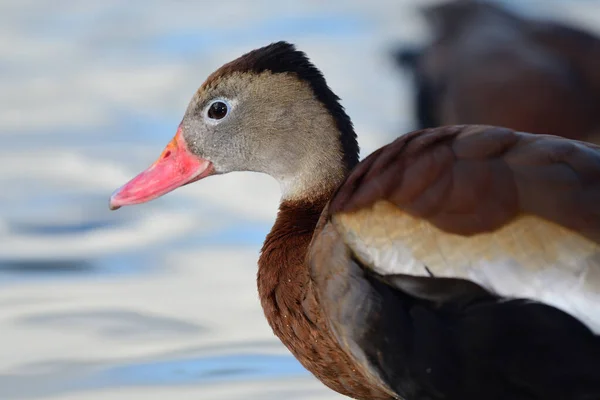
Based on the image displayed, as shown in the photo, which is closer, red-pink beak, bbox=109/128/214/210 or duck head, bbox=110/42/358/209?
duck head, bbox=110/42/358/209

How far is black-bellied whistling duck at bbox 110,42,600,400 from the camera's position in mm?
4074

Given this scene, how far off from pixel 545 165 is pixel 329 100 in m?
1.11

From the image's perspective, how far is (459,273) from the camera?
414 cm

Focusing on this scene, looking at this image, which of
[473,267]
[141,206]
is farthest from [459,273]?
[141,206]

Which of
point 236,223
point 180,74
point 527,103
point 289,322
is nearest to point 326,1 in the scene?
point 180,74

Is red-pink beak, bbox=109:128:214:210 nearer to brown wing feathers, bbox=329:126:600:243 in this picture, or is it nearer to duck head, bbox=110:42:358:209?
duck head, bbox=110:42:358:209

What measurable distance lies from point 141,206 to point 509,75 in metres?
2.57

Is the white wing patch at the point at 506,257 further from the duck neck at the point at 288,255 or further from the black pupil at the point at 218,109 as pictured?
the black pupil at the point at 218,109

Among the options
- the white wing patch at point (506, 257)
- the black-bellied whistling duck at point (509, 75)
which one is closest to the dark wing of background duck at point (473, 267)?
the white wing patch at point (506, 257)

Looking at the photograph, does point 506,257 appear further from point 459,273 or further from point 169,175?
point 169,175

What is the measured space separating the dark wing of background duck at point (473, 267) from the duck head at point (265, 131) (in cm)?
63

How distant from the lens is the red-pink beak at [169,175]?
5.28 metres

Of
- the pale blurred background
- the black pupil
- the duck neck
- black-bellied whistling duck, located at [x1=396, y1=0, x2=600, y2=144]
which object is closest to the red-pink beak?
the black pupil

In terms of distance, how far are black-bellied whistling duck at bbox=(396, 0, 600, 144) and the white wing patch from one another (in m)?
3.93
